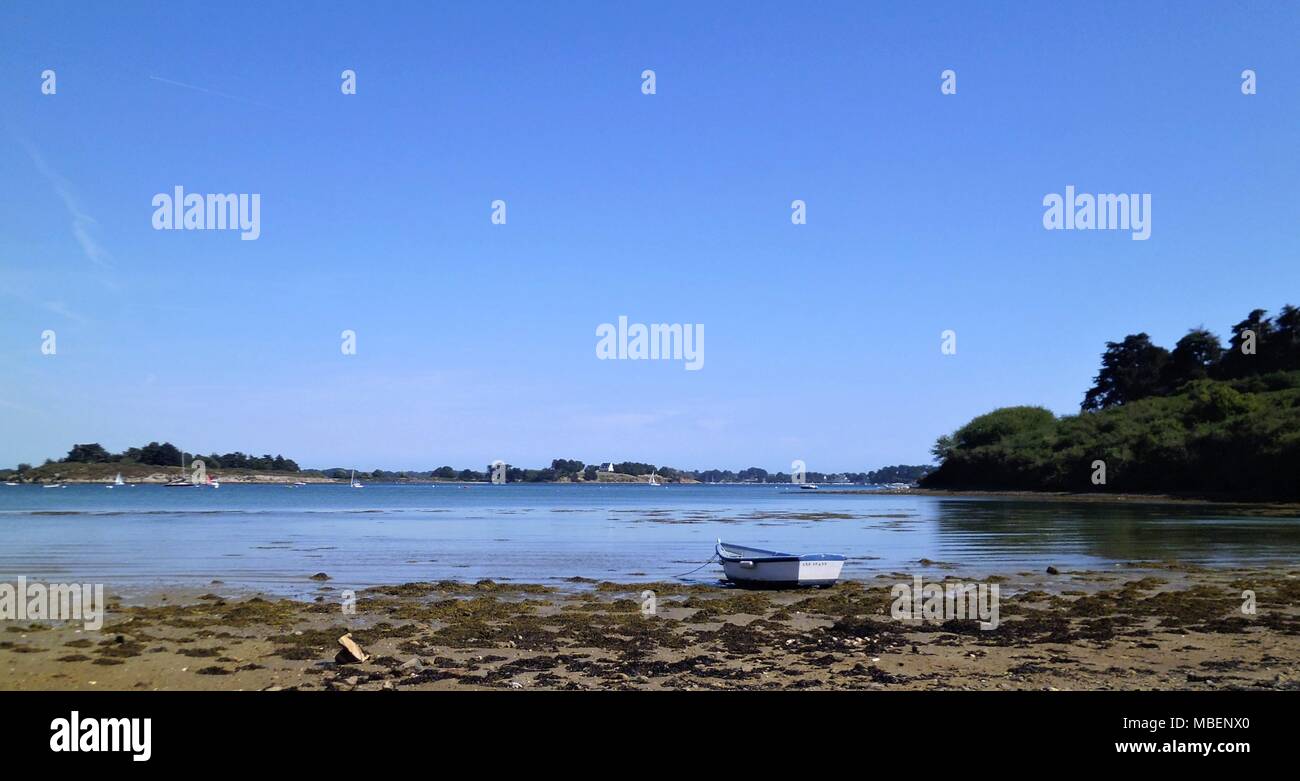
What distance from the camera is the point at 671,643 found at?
17188 mm

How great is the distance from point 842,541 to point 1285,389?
8383 cm

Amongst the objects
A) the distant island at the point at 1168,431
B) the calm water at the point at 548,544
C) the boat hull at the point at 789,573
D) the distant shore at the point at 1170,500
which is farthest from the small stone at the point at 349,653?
the distant island at the point at 1168,431

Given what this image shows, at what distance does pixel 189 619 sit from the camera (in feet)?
66.8

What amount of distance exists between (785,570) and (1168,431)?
9958cm

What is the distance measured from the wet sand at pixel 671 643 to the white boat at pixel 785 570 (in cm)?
110

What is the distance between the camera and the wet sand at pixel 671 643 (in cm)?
1407

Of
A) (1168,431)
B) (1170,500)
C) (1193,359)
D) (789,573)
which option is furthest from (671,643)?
(1193,359)

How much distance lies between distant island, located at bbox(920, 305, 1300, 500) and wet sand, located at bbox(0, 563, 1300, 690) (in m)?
77.5

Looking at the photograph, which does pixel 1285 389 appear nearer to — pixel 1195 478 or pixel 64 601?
pixel 1195 478

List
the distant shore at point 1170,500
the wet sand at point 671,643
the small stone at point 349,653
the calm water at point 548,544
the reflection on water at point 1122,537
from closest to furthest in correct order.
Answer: the wet sand at point 671,643, the small stone at point 349,653, the calm water at point 548,544, the reflection on water at point 1122,537, the distant shore at point 1170,500

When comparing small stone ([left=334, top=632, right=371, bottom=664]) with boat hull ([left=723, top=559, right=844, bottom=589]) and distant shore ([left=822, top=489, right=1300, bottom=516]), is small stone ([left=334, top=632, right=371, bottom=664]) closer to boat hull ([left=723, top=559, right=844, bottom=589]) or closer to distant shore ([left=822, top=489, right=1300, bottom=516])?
boat hull ([left=723, top=559, right=844, bottom=589])

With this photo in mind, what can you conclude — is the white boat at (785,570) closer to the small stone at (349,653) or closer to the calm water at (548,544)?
the calm water at (548,544)

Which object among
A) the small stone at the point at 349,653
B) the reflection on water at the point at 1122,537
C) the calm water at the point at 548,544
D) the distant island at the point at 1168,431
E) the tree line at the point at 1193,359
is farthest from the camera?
the tree line at the point at 1193,359
